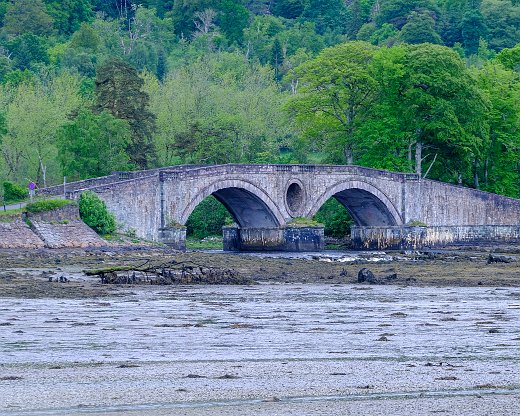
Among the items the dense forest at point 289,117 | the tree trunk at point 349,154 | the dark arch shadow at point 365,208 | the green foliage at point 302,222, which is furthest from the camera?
the tree trunk at point 349,154

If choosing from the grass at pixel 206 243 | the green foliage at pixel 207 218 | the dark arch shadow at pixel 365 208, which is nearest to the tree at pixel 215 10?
the green foliage at pixel 207 218

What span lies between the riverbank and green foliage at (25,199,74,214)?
1.89 metres

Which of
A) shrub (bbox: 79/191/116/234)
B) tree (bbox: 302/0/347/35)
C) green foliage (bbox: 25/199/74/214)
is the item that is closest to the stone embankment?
green foliage (bbox: 25/199/74/214)

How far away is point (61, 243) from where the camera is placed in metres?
47.0

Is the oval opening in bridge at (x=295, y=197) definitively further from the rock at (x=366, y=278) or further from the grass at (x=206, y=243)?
the rock at (x=366, y=278)

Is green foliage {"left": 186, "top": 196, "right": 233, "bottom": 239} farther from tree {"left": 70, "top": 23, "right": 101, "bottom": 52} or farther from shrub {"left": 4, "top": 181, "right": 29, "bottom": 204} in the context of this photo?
tree {"left": 70, "top": 23, "right": 101, "bottom": 52}

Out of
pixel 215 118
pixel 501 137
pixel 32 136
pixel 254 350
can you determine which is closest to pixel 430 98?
pixel 501 137

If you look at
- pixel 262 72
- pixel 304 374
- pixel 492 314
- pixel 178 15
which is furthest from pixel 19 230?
pixel 178 15

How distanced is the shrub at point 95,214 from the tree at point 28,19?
8473cm

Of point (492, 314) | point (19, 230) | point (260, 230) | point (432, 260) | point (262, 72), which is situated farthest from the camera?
point (262, 72)

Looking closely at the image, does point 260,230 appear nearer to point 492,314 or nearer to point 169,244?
point 169,244

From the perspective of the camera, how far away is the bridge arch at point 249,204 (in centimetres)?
6250

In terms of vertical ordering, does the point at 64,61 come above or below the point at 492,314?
above

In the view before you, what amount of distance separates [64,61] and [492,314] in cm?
8811
